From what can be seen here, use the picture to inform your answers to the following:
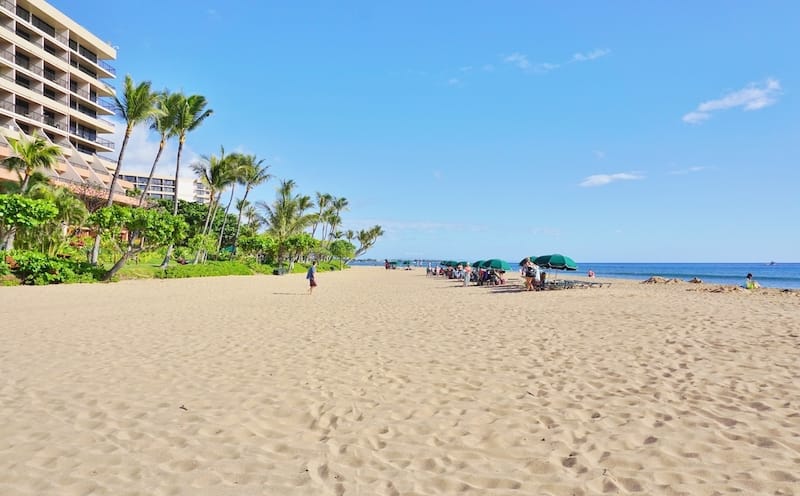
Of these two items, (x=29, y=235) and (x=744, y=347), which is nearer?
(x=744, y=347)

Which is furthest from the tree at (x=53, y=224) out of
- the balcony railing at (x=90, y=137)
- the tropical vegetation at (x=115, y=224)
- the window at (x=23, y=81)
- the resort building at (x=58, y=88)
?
the balcony railing at (x=90, y=137)

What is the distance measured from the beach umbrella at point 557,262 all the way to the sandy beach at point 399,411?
11.2 m

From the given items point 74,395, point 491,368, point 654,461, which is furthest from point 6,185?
point 654,461

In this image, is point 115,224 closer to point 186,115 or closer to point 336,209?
point 186,115

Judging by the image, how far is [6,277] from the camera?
17859 millimetres

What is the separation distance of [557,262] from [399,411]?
58.3ft

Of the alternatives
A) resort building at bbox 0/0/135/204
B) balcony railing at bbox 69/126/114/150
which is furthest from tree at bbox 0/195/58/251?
balcony railing at bbox 69/126/114/150

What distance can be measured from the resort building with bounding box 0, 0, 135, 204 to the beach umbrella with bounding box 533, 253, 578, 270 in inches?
1312

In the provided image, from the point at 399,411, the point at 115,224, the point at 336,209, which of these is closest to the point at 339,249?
the point at 336,209

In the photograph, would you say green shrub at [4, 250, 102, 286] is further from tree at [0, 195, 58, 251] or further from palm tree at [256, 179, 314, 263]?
palm tree at [256, 179, 314, 263]

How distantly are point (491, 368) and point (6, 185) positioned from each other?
33.2 metres

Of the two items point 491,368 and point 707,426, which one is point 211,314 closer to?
point 491,368

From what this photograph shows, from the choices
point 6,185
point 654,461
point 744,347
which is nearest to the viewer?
point 654,461

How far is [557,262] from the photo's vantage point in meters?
20.5
